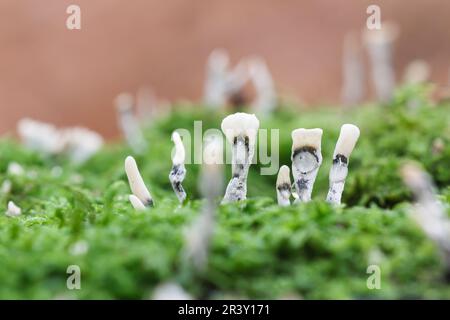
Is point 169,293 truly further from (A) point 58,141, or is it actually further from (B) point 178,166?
(A) point 58,141

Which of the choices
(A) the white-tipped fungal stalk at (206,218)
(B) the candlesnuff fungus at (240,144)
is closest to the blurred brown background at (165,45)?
(B) the candlesnuff fungus at (240,144)

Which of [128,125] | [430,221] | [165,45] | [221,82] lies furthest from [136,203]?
[165,45]

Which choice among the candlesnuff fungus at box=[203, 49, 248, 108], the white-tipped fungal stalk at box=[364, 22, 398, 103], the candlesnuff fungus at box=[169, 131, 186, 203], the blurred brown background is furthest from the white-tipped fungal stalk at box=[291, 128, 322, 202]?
the blurred brown background

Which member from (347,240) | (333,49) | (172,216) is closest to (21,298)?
(172,216)

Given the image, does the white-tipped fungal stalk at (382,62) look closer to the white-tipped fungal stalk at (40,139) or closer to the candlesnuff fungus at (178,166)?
the white-tipped fungal stalk at (40,139)

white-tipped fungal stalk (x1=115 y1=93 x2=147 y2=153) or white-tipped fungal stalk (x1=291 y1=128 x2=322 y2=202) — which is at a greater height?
white-tipped fungal stalk (x1=115 y1=93 x2=147 y2=153)

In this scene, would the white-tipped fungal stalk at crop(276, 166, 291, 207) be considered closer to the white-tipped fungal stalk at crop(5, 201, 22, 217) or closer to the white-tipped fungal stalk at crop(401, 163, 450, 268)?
the white-tipped fungal stalk at crop(401, 163, 450, 268)
